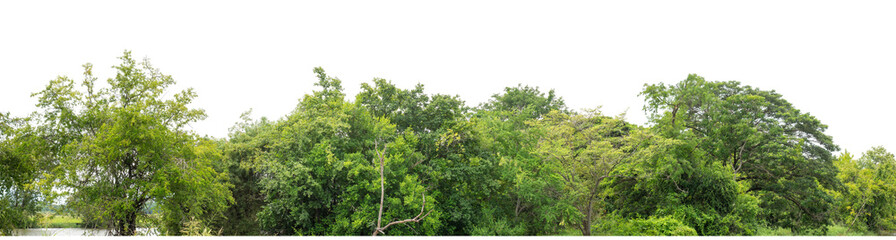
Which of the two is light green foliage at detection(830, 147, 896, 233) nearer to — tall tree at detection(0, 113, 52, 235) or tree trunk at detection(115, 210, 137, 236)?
tree trunk at detection(115, 210, 137, 236)

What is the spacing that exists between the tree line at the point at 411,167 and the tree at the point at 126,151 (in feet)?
0.19

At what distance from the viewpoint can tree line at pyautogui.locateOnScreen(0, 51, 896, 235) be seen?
1695 cm

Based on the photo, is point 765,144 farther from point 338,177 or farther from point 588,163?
point 338,177

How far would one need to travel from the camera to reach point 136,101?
18422mm

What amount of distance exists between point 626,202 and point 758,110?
9.45 metres

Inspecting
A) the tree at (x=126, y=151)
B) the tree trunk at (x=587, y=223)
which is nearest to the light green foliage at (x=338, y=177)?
the tree at (x=126, y=151)

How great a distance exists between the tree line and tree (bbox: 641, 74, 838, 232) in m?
0.10

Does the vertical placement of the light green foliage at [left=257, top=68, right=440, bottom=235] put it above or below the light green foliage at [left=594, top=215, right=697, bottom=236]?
above

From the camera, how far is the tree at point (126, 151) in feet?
53.1

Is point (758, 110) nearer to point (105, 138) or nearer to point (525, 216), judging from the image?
point (525, 216)

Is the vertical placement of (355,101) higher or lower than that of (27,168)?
higher

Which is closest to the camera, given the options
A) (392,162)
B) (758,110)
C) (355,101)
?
(392,162)

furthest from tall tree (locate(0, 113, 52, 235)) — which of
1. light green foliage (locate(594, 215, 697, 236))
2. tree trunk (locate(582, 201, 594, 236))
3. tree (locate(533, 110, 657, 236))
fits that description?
light green foliage (locate(594, 215, 697, 236))

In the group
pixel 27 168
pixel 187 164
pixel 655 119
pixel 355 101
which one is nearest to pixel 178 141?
pixel 187 164
